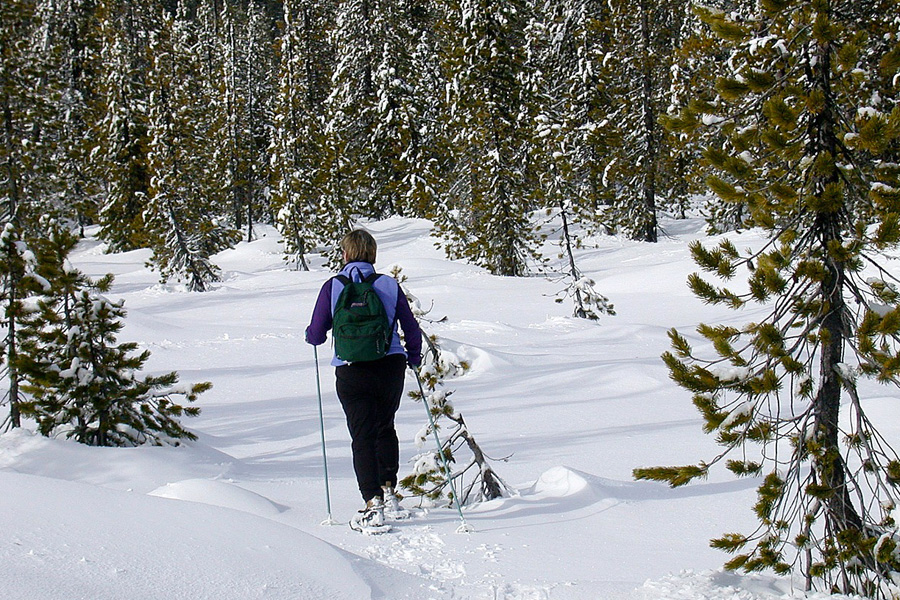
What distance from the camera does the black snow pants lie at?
4.50 meters

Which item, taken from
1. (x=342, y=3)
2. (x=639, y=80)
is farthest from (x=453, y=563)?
(x=342, y=3)

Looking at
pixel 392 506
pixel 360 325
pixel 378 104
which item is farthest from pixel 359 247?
pixel 378 104

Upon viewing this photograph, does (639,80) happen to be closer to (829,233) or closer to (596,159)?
(596,159)

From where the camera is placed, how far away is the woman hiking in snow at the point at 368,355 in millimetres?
4418

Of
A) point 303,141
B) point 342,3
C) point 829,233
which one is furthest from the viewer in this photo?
point 342,3

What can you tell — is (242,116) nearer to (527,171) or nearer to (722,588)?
(527,171)

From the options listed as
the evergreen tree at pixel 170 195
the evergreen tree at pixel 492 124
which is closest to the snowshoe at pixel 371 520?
the evergreen tree at pixel 492 124

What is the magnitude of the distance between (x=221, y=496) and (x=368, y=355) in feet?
4.33

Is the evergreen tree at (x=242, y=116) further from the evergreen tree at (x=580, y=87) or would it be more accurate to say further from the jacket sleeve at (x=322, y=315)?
Answer: the jacket sleeve at (x=322, y=315)

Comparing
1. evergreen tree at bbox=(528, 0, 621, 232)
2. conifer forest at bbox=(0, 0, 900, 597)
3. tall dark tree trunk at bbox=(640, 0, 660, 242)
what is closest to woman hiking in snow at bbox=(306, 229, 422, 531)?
conifer forest at bbox=(0, 0, 900, 597)

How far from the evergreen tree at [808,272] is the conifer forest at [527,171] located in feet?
0.05

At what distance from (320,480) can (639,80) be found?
25381 mm

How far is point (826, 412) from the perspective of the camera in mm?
3562

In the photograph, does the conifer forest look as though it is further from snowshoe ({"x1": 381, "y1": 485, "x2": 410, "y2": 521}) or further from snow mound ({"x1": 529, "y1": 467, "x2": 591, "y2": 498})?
snowshoe ({"x1": 381, "y1": 485, "x2": 410, "y2": 521})
